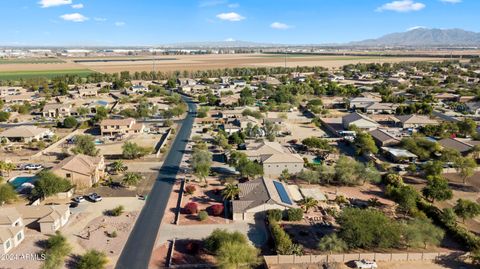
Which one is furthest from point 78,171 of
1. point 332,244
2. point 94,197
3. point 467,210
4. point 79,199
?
point 467,210

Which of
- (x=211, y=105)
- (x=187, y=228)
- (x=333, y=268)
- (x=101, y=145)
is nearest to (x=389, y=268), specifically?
(x=333, y=268)

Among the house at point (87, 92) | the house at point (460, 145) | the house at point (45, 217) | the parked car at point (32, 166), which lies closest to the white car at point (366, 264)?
the house at point (45, 217)

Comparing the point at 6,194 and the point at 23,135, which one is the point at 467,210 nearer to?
the point at 6,194

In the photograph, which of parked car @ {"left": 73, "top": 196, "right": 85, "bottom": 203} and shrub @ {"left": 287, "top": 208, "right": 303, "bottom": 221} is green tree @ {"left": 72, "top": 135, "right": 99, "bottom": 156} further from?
Answer: shrub @ {"left": 287, "top": 208, "right": 303, "bottom": 221}

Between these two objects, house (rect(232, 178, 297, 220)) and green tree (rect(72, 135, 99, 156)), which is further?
green tree (rect(72, 135, 99, 156))

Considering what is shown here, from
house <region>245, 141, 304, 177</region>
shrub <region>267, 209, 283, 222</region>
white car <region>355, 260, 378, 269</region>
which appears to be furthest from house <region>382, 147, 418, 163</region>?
white car <region>355, 260, 378, 269</region>

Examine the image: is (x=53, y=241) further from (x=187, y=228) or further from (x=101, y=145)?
(x=101, y=145)
